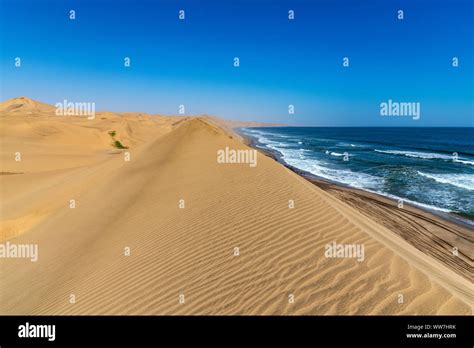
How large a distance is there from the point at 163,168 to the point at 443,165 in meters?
29.5

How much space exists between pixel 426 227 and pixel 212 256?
434 inches

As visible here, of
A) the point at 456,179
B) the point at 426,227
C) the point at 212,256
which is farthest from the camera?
the point at 456,179

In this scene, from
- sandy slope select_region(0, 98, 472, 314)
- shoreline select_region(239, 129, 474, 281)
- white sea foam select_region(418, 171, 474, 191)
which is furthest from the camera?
white sea foam select_region(418, 171, 474, 191)

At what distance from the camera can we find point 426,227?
Answer: 12211 millimetres

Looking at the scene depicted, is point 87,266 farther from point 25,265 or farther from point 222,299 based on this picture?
point 222,299

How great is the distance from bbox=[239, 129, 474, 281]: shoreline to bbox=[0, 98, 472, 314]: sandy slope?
3.33 metres

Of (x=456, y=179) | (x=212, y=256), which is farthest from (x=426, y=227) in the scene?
(x=456, y=179)

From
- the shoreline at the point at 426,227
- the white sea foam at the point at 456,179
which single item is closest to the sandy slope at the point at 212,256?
the shoreline at the point at 426,227

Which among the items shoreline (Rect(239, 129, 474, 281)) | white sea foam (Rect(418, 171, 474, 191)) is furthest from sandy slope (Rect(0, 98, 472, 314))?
white sea foam (Rect(418, 171, 474, 191))

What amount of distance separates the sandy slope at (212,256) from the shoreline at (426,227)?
3332 mm

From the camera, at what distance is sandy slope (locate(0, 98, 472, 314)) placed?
13.1 feet

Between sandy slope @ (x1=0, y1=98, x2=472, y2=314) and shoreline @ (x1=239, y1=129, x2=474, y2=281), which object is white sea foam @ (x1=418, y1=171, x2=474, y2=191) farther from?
sandy slope @ (x1=0, y1=98, x2=472, y2=314)

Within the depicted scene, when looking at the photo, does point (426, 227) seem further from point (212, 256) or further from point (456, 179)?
point (456, 179)

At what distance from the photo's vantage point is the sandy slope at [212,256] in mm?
4004
